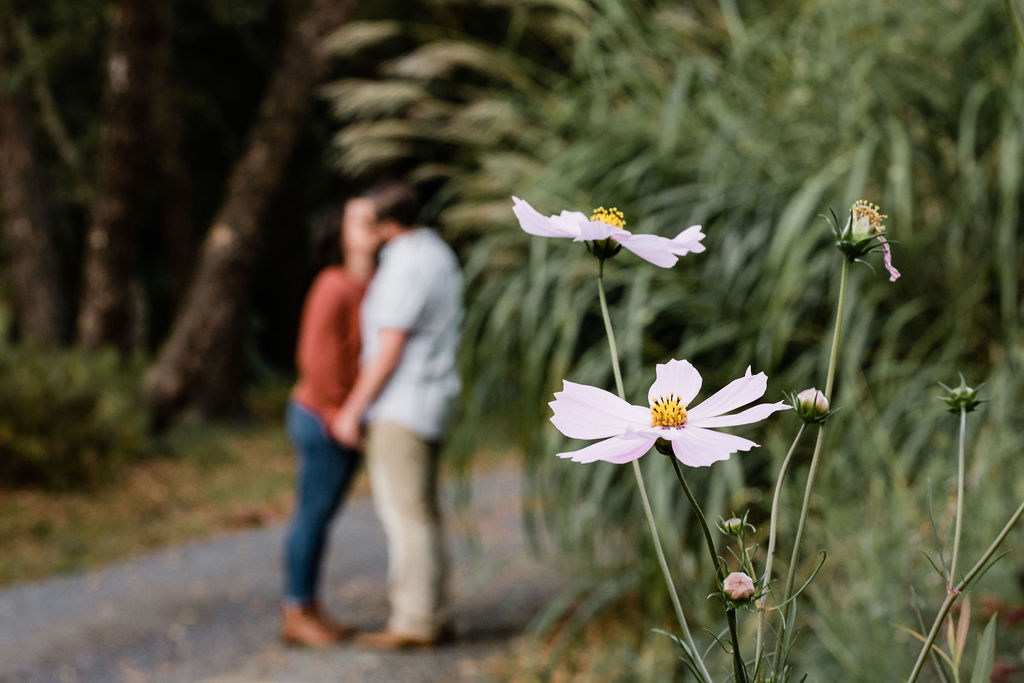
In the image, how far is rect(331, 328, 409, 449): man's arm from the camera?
3213 mm

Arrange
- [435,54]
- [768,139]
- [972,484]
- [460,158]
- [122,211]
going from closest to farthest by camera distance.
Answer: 1. [972,484]
2. [768,139]
3. [435,54]
4. [460,158]
5. [122,211]

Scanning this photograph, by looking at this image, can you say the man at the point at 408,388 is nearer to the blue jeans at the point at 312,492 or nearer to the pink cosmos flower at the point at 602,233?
the blue jeans at the point at 312,492

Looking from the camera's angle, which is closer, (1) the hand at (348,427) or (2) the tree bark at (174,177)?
(1) the hand at (348,427)

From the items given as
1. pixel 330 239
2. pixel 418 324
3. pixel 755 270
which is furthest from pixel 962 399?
pixel 330 239

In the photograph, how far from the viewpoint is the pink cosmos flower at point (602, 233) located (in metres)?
0.52

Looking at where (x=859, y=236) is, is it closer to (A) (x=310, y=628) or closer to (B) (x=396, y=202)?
(B) (x=396, y=202)

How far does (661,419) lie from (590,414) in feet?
0.15

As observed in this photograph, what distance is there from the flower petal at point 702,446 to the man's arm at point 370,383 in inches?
109

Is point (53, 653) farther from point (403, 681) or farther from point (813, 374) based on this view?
point (813, 374)

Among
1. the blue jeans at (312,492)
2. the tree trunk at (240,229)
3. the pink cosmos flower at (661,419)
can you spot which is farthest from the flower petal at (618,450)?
the tree trunk at (240,229)

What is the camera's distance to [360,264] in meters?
3.48

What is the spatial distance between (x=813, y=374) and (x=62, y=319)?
7743mm

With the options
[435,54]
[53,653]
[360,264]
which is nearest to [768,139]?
[435,54]

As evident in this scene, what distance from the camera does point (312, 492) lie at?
3510 mm
